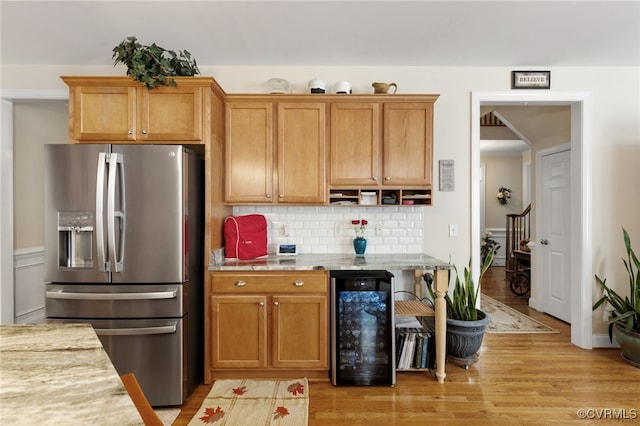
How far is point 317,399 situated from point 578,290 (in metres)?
2.75

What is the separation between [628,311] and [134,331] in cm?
405

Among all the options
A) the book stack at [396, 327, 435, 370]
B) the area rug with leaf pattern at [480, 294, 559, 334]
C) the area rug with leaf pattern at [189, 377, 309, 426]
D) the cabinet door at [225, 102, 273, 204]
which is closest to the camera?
the area rug with leaf pattern at [189, 377, 309, 426]

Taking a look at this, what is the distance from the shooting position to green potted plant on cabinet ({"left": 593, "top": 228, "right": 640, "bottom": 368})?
2822 millimetres

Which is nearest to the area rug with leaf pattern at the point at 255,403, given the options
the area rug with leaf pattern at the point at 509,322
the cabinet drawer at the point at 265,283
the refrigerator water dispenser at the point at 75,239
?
the cabinet drawer at the point at 265,283

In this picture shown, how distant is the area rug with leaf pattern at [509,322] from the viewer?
3.69 m

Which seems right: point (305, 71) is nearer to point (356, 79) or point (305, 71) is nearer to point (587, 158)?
point (356, 79)

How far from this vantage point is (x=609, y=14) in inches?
93.2

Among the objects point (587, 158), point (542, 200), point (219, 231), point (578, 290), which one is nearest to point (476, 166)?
point (587, 158)

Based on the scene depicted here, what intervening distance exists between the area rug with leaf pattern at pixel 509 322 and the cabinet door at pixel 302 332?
2.16m

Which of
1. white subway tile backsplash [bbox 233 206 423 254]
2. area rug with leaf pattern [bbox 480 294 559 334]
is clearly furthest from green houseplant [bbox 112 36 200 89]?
area rug with leaf pattern [bbox 480 294 559 334]

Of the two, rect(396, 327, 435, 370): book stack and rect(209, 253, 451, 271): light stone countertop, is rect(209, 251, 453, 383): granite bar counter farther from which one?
rect(396, 327, 435, 370): book stack

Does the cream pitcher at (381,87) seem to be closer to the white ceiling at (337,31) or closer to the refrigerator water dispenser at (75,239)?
the white ceiling at (337,31)

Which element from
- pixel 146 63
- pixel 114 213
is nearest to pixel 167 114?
pixel 146 63

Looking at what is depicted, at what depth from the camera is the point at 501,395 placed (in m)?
2.41
